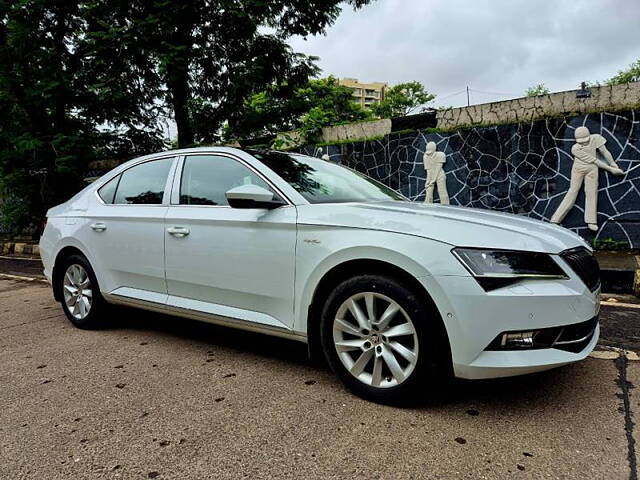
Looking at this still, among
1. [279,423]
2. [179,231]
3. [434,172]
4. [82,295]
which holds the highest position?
[434,172]

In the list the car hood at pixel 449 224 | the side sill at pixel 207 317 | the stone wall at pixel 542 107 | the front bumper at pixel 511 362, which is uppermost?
the stone wall at pixel 542 107

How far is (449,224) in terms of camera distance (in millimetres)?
2271

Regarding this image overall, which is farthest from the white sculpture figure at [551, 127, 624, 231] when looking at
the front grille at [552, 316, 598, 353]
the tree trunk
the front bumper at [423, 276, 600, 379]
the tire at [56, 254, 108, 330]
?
the tree trunk

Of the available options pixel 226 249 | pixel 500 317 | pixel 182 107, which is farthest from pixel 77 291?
pixel 182 107

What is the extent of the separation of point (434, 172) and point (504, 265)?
571 cm

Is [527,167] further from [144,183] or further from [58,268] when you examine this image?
[58,268]

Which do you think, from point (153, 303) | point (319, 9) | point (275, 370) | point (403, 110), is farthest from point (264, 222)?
point (403, 110)

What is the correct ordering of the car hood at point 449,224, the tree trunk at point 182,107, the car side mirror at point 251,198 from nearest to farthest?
the car hood at point 449,224 < the car side mirror at point 251,198 < the tree trunk at point 182,107

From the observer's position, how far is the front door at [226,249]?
2.71 meters

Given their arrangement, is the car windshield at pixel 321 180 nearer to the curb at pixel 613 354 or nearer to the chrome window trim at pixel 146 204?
the chrome window trim at pixel 146 204

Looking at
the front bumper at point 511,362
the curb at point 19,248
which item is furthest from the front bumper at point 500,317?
the curb at point 19,248

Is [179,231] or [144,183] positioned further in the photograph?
[144,183]

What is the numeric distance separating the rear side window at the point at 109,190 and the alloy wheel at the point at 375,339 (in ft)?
8.42

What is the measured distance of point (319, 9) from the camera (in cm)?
889
